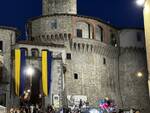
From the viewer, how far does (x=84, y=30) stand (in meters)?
57.4

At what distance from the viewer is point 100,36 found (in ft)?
194

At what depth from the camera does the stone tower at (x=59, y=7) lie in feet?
194

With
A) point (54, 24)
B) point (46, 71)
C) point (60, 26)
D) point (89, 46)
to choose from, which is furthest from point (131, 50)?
point (46, 71)

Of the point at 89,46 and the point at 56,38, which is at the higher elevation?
the point at 56,38

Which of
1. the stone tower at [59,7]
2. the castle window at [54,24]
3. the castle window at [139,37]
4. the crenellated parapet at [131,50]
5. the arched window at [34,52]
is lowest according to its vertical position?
the arched window at [34,52]

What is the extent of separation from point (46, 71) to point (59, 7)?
16.3 m

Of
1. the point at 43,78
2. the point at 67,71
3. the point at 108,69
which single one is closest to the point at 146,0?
the point at 43,78

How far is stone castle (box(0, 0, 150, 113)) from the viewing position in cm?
4822

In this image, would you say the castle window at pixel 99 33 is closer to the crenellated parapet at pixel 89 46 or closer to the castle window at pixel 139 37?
the crenellated parapet at pixel 89 46

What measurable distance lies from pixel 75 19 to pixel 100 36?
4804 millimetres

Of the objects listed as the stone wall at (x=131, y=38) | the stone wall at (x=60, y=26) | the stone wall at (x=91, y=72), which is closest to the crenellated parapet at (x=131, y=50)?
the stone wall at (x=131, y=38)

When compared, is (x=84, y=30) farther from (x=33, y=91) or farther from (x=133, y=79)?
(x=33, y=91)

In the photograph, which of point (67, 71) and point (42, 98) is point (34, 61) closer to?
point (42, 98)

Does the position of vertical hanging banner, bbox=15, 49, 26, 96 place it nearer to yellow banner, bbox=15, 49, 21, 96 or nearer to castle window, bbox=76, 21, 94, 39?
yellow banner, bbox=15, 49, 21, 96
